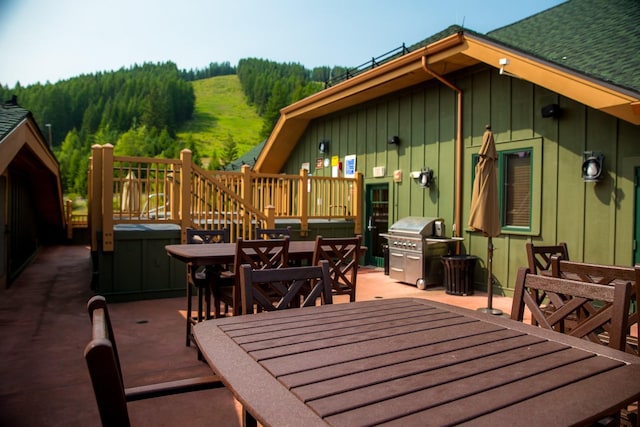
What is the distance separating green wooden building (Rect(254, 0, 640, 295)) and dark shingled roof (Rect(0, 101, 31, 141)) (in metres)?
5.46

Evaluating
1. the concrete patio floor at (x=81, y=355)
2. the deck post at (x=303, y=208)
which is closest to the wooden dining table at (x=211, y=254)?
the concrete patio floor at (x=81, y=355)

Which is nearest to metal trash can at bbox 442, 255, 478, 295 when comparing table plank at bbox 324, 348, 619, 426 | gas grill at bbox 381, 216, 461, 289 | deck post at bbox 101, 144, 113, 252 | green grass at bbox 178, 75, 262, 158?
gas grill at bbox 381, 216, 461, 289

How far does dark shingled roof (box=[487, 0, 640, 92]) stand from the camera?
5.36 meters

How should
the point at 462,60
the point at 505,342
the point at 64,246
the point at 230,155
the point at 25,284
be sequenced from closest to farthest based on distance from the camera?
1. the point at 505,342
2. the point at 462,60
3. the point at 25,284
4. the point at 64,246
5. the point at 230,155

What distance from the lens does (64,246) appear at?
14.3 meters

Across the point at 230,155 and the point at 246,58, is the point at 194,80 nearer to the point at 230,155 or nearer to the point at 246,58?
the point at 246,58

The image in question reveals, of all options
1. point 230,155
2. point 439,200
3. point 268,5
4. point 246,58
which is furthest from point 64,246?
point 246,58

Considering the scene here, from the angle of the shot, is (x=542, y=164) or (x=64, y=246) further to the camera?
(x=64, y=246)

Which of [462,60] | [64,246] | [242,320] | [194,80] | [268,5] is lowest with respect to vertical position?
[64,246]

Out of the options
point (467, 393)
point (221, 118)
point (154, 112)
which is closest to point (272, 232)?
point (467, 393)

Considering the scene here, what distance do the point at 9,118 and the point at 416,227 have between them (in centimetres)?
572

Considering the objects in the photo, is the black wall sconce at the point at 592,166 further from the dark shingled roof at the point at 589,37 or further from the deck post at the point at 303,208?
the deck post at the point at 303,208

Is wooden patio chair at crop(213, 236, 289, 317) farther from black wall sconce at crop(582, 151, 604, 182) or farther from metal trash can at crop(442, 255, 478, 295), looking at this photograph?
black wall sconce at crop(582, 151, 604, 182)

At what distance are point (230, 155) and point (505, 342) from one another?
1818 inches
